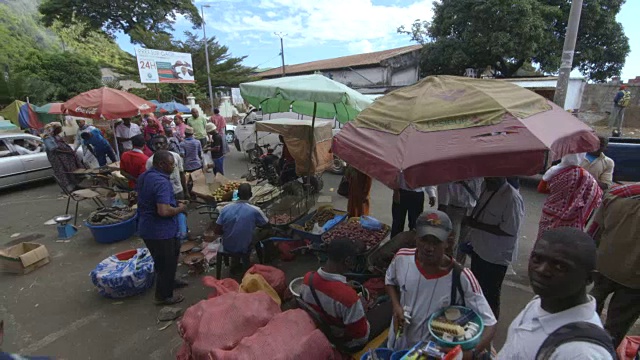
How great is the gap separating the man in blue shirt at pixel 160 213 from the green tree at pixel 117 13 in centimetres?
3163

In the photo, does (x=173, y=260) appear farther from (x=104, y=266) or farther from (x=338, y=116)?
(x=338, y=116)

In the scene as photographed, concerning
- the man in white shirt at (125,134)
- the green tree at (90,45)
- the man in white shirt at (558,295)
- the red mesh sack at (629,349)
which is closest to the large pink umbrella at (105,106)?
the man in white shirt at (125,134)

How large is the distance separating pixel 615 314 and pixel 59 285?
677 centimetres

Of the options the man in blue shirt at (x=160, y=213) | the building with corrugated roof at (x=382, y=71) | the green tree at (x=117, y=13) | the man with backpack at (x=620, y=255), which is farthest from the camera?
the green tree at (x=117, y=13)

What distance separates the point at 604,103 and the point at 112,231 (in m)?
24.3

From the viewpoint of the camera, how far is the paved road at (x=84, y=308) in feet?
11.6

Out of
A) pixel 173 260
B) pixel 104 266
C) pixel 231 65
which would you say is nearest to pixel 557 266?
pixel 173 260

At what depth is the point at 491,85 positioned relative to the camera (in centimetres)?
258

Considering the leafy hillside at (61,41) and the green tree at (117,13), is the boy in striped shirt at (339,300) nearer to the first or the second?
the green tree at (117,13)

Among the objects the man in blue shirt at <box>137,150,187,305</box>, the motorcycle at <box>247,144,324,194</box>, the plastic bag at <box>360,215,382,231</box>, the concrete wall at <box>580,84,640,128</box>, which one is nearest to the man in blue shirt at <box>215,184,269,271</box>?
the man in blue shirt at <box>137,150,187,305</box>

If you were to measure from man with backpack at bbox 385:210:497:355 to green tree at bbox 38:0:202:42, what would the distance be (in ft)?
113

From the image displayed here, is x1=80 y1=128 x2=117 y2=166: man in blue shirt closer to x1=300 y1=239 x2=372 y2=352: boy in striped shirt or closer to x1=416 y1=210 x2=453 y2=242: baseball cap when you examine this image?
x1=300 y1=239 x2=372 y2=352: boy in striped shirt

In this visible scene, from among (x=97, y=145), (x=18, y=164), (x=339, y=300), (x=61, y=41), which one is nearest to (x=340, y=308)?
(x=339, y=300)

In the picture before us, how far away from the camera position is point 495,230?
3.10 metres
